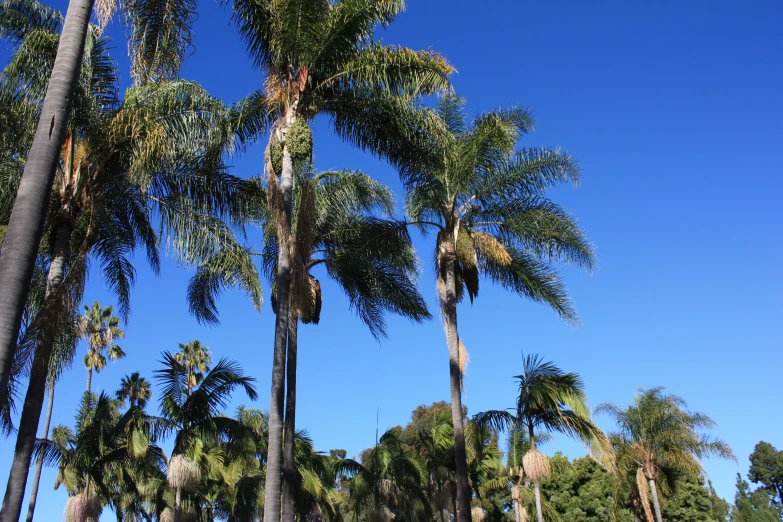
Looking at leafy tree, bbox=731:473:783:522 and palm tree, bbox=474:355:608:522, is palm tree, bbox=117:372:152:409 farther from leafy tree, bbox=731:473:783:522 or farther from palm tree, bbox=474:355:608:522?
leafy tree, bbox=731:473:783:522

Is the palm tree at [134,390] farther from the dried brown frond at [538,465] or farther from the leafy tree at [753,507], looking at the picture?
the leafy tree at [753,507]

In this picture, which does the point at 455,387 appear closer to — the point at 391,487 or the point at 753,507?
the point at 391,487

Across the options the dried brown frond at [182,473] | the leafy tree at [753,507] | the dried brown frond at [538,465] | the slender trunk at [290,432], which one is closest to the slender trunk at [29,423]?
the dried brown frond at [182,473]

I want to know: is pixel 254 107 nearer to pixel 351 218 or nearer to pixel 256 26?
pixel 256 26

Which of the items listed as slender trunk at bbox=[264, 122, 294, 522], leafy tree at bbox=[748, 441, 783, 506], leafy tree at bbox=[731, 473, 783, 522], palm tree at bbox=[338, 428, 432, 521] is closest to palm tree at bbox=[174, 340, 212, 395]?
palm tree at bbox=[338, 428, 432, 521]

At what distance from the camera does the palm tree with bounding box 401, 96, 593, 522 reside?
651 inches

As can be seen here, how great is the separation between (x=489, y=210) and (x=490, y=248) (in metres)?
1.49

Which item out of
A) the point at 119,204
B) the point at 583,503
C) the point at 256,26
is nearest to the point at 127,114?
the point at 119,204

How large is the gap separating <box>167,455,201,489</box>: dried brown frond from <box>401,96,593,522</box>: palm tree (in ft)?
20.7

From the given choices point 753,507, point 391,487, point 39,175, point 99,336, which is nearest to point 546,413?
point 391,487

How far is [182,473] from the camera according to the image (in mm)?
14477

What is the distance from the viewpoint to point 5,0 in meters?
12.2

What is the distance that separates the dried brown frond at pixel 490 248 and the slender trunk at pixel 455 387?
26.7 inches

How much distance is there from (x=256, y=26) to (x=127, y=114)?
12.0 ft
